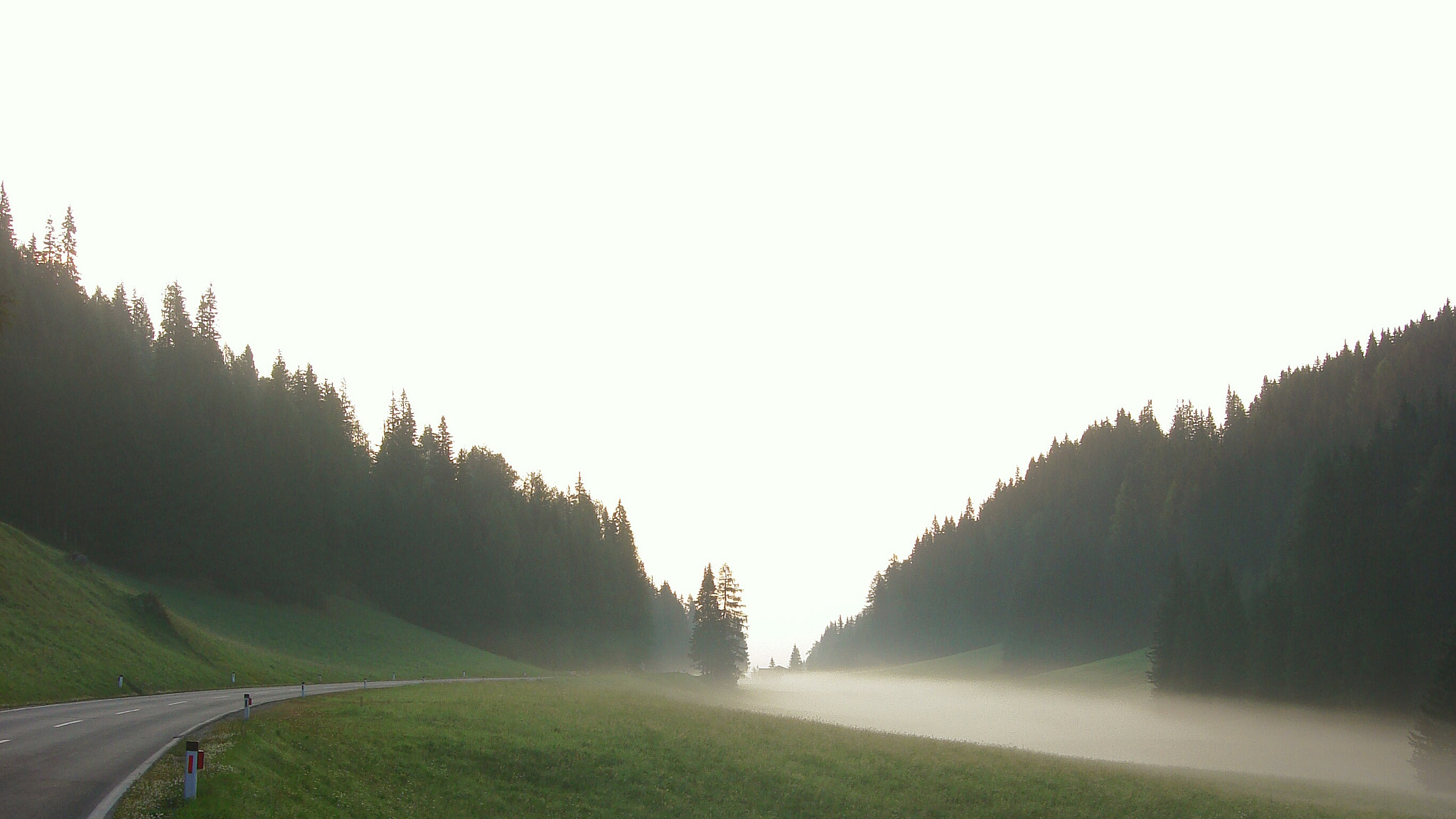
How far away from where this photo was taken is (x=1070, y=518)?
4825 inches

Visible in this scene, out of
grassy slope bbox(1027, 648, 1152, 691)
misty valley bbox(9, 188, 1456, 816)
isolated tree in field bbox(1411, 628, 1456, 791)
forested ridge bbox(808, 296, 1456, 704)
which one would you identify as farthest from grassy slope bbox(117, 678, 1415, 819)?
grassy slope bbox(1027, 648, 1152, 691)

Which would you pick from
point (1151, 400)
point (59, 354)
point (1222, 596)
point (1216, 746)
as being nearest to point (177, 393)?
point (59, 354)

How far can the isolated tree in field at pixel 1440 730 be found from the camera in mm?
32344

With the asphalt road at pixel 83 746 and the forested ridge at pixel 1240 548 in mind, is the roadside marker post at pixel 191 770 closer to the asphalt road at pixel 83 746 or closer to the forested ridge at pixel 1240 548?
the asphalt road at pixel 83 746

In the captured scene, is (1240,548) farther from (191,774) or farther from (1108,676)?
(191,774)

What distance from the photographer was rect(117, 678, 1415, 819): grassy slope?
1964 cm

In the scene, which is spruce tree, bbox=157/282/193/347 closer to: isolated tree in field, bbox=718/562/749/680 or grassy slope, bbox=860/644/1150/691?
isolated tree in field, bbox=718/562/749/680

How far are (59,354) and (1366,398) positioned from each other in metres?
129

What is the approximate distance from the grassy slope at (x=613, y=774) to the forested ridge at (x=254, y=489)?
24336mm

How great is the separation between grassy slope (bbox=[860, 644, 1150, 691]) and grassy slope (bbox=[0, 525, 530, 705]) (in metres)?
55.6

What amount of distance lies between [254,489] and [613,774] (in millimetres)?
59190

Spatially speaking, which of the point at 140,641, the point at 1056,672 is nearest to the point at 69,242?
the point at 140,641

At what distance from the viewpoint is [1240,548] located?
330 feet

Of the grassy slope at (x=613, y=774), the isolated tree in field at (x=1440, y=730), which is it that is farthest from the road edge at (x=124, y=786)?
the isolated tree in field at (x=1440, y=730)
